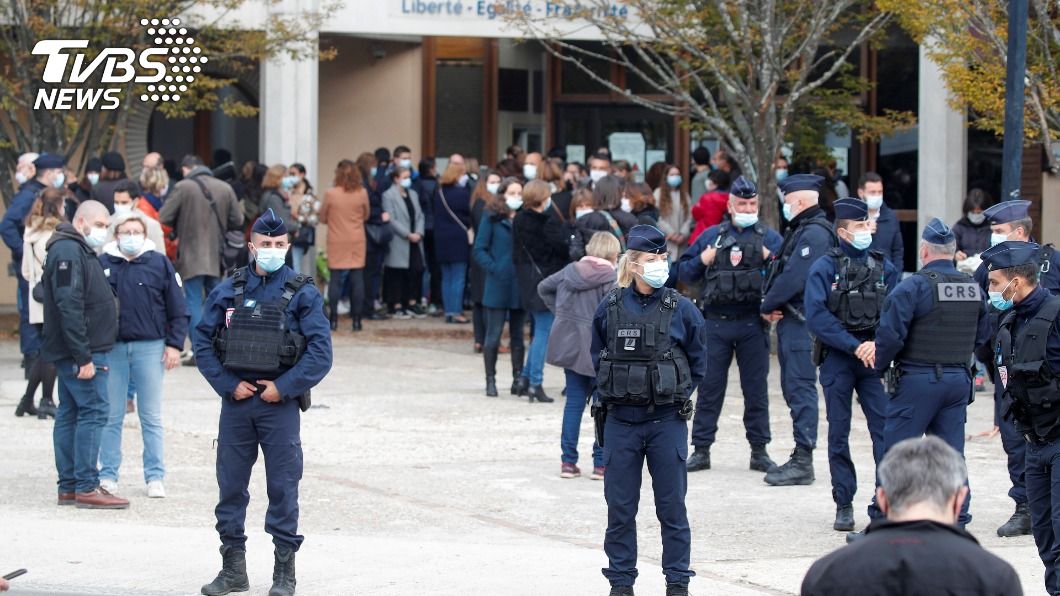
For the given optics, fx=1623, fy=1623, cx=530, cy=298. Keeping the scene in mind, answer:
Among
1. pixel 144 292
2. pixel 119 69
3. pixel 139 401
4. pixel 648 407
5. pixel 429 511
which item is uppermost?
pixel 119 69

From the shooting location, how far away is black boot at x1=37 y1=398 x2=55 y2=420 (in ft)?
41.0

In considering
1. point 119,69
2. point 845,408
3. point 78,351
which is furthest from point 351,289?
point 845,408

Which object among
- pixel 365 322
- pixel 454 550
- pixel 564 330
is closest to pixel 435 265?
pixel 365 322

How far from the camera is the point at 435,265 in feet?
65.9

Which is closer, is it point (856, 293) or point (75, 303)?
point (856, 293)

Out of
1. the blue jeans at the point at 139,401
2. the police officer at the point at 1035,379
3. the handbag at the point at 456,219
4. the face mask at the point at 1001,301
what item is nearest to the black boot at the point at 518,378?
the handbag at the point at 456,219

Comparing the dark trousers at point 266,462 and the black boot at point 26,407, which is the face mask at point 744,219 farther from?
the black boot at point 26,407

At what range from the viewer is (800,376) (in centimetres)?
1011

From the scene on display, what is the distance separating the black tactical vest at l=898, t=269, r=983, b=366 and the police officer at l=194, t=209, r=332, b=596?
297 cm

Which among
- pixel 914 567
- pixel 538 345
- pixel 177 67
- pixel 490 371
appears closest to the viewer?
pixel 914 567

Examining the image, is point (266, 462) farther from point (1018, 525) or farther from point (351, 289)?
point (351, 289)

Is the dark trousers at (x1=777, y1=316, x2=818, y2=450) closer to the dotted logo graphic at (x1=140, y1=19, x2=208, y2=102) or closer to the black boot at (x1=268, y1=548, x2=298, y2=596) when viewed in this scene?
the black boot at (x1=268, y1=548, x2=298, y2=596)

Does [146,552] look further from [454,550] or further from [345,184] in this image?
[345,184]

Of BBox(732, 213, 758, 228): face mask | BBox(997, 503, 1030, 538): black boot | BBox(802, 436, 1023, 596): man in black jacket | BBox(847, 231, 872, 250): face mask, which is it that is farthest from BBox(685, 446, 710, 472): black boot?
BBox(802, 436, 1023, 596): man in black jacket
